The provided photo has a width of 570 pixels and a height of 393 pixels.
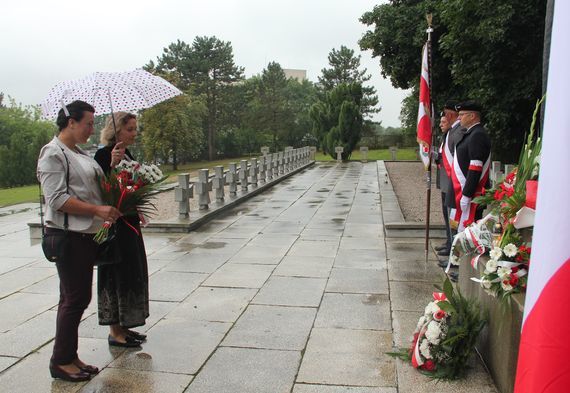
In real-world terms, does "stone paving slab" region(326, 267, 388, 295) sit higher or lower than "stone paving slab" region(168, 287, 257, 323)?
higher

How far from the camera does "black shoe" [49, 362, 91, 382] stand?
3158mm

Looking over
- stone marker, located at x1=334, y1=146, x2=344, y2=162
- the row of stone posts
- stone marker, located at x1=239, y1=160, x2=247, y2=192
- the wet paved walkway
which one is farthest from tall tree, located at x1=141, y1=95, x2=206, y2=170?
the wet paved walkway

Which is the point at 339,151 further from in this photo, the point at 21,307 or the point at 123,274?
the point at 123,274

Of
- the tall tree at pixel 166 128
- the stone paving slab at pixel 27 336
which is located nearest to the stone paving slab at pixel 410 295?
the stone paving slab at pixel 27 336

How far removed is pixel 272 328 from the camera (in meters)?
4.04

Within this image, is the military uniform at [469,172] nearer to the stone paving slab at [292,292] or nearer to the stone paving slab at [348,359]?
the stone paving slab at [292,292]

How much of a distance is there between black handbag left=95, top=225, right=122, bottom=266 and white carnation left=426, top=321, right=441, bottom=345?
6.78 ft

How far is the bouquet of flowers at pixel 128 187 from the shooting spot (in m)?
3.27

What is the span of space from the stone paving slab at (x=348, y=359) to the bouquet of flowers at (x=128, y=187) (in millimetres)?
1513

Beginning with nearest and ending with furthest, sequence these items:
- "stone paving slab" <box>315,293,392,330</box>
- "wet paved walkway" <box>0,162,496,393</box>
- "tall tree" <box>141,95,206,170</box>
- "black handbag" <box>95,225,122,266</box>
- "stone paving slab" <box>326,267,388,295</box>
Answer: "wet paved walkway" <box>0,162,496,393</box> < "black handbag" <box>95,225,122,266</box> < "stone paving slab" <box>315,293,392,330</box> < "stone paving slab" <box>326,267,388,295</box> < "tall tree" <box>141,95,206,170</box>

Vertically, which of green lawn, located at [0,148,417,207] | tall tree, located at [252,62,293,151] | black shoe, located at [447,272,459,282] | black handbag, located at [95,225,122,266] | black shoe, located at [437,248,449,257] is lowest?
green lawn, located at [0,148,417,207]

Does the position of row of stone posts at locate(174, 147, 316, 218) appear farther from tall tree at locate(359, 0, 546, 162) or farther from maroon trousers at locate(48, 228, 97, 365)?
tall tree at locate(359, 0, 546, 162)

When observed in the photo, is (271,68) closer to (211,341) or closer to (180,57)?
(180,57)

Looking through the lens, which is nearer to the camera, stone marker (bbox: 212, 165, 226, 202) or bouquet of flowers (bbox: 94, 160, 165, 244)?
bouquet of flowers (bbox: 94, 160, 165, 244)
